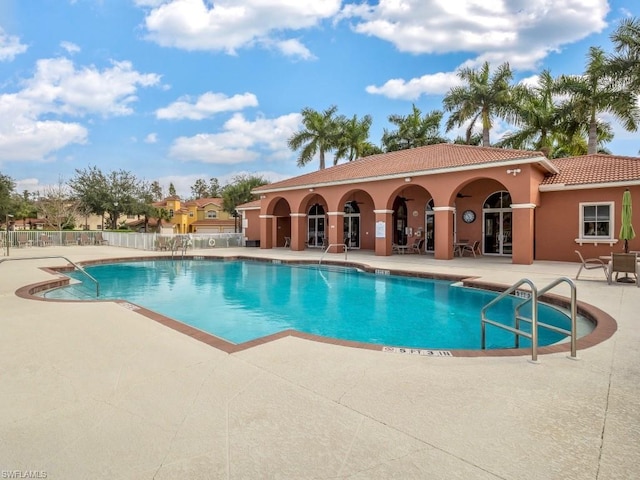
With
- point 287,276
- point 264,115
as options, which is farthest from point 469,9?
point 264,115

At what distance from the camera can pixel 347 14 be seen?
1617 cm

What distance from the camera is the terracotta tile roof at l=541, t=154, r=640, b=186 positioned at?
46.9 ft

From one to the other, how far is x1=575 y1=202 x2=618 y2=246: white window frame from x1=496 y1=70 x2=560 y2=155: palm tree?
10.8 m

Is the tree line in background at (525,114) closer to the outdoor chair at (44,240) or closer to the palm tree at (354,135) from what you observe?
the palm tree at (354,135)

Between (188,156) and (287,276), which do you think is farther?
(188,156)

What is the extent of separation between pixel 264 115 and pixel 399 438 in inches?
1159

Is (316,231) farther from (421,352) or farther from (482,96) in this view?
(421,352)

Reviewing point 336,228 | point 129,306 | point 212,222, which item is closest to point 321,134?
point 336,228

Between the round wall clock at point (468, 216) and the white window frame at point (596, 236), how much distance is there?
4.61 metres

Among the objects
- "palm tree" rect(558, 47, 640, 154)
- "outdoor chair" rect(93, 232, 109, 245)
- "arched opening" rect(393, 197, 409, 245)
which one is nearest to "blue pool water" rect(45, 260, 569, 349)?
"arched opening" rect(393, 197, 409, 245)

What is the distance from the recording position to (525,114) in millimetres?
24719

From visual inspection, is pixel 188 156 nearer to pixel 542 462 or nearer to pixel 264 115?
pixel 264 115

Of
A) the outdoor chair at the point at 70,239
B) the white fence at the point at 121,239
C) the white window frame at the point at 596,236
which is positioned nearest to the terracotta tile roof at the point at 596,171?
the white window frame at the point at 596,236

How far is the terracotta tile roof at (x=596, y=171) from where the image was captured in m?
14.3
